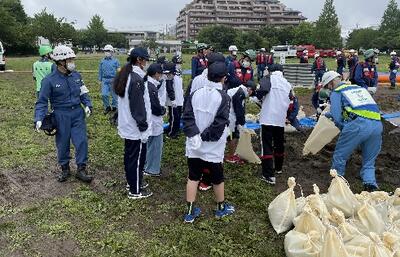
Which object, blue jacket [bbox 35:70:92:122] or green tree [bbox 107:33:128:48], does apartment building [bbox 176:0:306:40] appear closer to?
green tree [bbox 107:33:128:48]

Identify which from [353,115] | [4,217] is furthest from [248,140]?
[4,217]

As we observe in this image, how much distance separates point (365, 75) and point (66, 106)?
6767 millimetres

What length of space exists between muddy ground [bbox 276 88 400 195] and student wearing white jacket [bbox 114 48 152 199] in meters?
1.80

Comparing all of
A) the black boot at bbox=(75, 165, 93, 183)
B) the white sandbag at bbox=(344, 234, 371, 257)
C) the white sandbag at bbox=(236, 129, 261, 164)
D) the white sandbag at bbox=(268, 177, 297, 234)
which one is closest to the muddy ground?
the white sandbag at bbox=(236, 129, 261, 164)

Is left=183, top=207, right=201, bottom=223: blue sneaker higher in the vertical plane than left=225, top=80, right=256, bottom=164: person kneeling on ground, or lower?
lower

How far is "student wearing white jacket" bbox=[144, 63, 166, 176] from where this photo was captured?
512 centimetres

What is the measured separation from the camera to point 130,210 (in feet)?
14.5

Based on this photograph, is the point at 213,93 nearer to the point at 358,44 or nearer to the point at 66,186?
the point at 66,186

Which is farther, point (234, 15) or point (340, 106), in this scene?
point (234, 15)

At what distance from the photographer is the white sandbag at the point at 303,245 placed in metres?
3.12

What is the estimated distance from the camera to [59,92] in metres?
4.89

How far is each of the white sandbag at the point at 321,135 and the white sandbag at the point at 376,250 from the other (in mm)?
3117

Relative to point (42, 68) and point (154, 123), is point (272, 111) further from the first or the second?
point (42, 68)

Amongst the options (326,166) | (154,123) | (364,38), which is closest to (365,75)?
(326,166)
